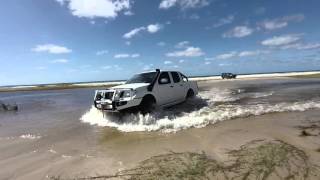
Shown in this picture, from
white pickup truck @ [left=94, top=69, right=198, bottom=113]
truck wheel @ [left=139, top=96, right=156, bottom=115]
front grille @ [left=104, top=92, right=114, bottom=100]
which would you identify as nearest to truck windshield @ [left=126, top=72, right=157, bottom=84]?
white pickup truck @ [left=94, top=69, right=198, bottom=113]

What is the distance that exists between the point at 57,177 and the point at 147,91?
20.4 feet

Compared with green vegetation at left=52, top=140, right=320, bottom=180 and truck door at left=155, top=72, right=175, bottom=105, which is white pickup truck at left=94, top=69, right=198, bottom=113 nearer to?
truck door at left=155, top=72, right=175, bottom=105

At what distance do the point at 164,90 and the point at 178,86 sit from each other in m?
1.55

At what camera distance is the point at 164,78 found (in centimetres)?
1278

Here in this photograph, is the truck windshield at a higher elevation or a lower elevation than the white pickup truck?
higher

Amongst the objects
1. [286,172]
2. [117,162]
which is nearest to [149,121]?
[117,162]

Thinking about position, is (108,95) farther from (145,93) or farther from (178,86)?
(178,86)

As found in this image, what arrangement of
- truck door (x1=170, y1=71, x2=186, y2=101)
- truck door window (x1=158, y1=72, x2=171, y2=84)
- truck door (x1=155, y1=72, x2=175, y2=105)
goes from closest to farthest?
truck door (x1=155, y1=72, x2=175, y2=105), truck door window (x1=158, y1=72, x2=171, y2=84), truck door (x1=170, y1=71, x2=186, y2=101)

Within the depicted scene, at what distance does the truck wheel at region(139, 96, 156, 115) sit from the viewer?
11009 mm

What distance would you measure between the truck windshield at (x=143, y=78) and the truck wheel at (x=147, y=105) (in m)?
0.86

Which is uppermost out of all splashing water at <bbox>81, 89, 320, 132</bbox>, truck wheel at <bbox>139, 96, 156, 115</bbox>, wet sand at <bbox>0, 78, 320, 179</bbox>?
truck wheel at <bbox>139, 96, 156, 115</bbox>

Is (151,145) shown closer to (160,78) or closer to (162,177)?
(162,177)

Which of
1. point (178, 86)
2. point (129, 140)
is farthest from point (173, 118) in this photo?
point (178, 86)

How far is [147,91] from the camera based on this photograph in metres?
11.3
